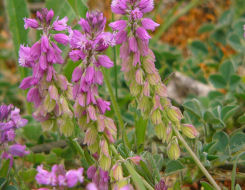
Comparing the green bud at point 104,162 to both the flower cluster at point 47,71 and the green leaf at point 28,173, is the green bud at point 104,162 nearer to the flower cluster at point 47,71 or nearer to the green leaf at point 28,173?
the flower cluster at point 47,71

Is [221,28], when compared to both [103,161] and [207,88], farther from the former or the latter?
[103,161]

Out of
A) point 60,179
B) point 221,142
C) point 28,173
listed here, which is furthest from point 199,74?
point 60,179

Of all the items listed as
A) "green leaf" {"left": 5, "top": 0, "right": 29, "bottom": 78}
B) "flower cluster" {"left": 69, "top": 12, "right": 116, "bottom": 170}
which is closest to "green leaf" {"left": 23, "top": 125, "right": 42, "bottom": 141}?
"green leaf" {"left": 5, "top": 0, "right": 29, "bottom": 78}

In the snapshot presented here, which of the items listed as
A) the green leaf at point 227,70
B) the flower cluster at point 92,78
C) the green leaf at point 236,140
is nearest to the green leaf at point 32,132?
the flower cluster at point 92,78

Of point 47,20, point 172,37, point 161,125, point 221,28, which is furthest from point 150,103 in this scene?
point 172,37

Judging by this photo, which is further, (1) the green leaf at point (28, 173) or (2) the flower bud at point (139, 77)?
(1) the green leaf at point (28, 173)

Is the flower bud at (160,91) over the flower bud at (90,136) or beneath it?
over

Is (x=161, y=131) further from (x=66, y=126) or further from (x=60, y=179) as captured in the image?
(x=60, y=179)
